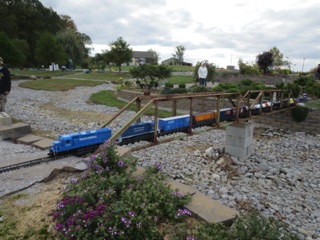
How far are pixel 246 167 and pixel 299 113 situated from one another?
321 inches

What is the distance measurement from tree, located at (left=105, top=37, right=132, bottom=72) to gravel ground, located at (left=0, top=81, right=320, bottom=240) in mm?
22310

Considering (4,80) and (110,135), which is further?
(4,80)

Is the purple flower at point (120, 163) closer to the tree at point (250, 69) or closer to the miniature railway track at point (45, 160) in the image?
the miniature railway track at point (45, 160)

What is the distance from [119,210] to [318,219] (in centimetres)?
590

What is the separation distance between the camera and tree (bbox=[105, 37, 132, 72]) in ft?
118

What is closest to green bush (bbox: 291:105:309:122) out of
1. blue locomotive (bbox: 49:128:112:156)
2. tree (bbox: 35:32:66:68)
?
blue locomotive (bbox: 49:128:112:156)

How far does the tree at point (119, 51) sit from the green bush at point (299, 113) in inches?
1045

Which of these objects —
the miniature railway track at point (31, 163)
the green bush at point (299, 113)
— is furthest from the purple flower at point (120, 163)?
the green bush at point (299, 113)

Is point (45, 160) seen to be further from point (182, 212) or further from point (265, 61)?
point (265, 61)

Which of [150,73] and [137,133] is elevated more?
[150,73]

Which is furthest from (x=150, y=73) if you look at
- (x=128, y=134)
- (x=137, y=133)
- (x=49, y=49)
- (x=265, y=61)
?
(x=49, y=49)

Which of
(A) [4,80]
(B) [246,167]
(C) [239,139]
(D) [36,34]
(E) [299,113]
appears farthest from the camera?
(D) [36,34]

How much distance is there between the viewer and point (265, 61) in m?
33.3

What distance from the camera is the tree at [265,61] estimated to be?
32.9 m
